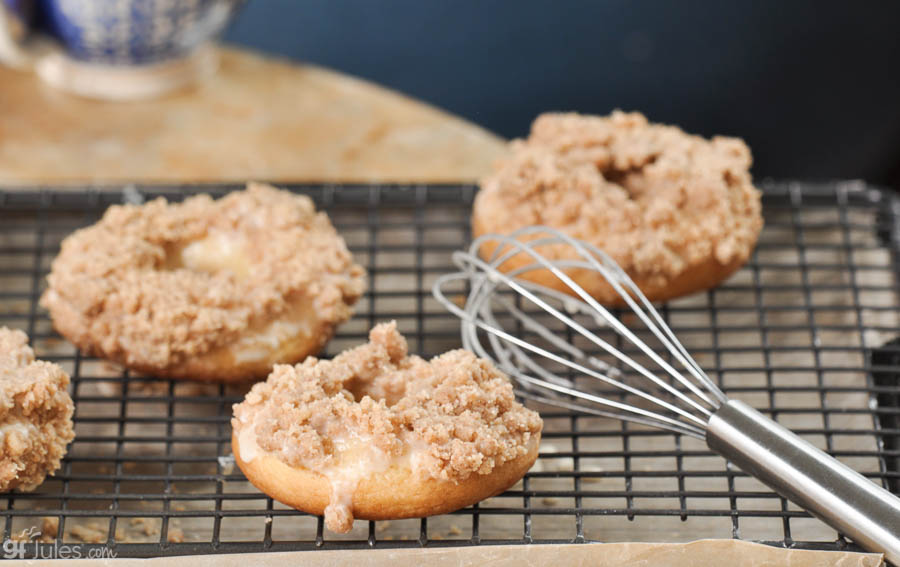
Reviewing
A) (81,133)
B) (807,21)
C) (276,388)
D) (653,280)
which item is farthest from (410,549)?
(807,21)

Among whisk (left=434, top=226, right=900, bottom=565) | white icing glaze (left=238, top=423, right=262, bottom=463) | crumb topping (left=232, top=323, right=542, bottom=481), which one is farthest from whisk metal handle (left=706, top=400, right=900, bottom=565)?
white icing glaze (left=238, top=423, right=262, bottom=463)

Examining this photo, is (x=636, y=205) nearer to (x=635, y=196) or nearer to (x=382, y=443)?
(x=635, y=196)

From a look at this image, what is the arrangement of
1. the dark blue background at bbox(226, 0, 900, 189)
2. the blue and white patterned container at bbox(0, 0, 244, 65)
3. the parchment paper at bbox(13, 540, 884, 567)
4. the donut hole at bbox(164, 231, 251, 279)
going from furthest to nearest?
the dark blue background at bbox(226, 0, 900, 189) < the blue and white patterned container at bbox(0, 0, 244, 65) < the donut hole at bbox(164, 231, 251, 279) < the parchment paper at bbox(13, 540, 884, 567)

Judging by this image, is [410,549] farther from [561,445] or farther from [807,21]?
[807,21]

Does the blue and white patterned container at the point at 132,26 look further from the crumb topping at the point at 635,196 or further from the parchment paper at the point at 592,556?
the parchment paper at the point at 592,556

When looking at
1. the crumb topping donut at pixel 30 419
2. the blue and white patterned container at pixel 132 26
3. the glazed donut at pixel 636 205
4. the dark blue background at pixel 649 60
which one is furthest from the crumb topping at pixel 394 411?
the dark blue background at pixel 649 60

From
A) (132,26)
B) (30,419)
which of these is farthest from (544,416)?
(132,26)

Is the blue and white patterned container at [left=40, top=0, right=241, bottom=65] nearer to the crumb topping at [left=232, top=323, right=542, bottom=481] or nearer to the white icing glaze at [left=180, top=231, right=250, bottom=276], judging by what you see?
the white icing glaze at [left=180, top=231, right=250, bottom=276]
